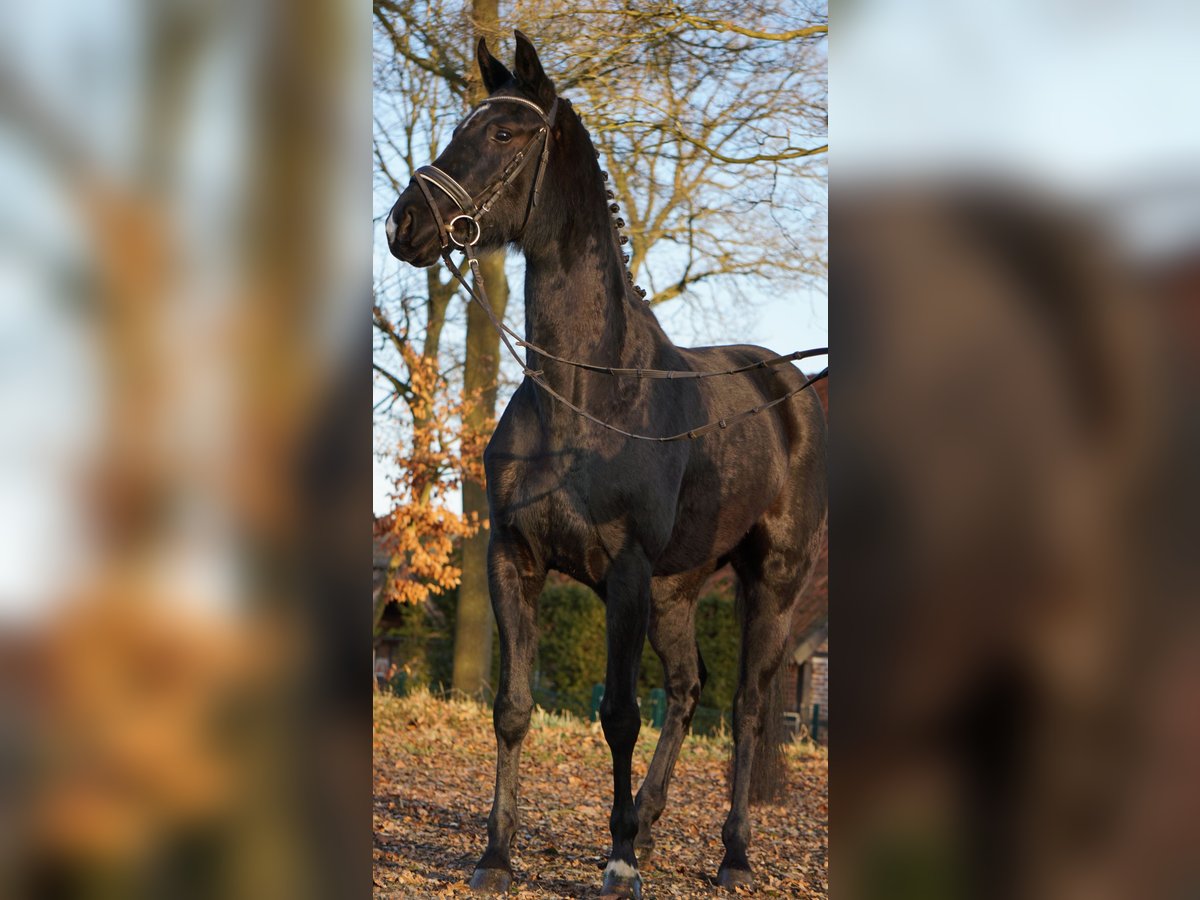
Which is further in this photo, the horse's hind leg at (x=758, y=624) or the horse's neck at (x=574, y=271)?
the horse's hind leg at (x=758, y=624)

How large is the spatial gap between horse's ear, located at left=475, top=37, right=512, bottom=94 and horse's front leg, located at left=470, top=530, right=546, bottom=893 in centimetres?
163

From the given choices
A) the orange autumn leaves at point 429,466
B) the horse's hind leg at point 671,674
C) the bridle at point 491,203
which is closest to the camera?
the bridle at point 491,203

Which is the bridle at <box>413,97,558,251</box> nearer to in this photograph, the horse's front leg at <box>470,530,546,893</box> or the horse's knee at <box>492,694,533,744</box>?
the horse's front leg at <box>470,530,546,893</box>

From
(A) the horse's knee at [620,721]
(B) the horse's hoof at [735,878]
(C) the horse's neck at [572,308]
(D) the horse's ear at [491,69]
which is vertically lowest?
(B) the horse's hoof at [735,878]

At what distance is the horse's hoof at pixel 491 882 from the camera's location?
4.16 m
